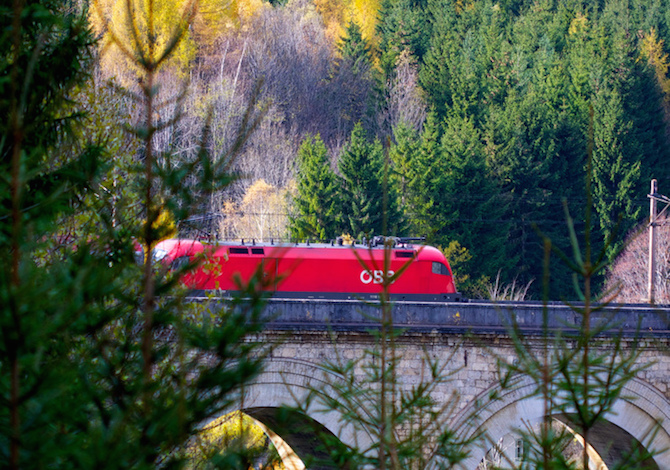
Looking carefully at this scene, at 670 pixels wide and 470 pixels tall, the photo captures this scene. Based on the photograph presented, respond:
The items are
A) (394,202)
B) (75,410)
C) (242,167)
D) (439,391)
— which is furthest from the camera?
(242,167)

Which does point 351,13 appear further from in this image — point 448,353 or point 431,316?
point 448,353

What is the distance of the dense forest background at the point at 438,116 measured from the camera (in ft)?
114

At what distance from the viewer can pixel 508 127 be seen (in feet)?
133

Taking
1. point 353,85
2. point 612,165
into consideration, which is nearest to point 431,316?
point 612,165

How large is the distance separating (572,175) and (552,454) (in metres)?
39.4

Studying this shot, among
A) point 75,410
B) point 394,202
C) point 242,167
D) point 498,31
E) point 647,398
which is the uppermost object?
point 498,31

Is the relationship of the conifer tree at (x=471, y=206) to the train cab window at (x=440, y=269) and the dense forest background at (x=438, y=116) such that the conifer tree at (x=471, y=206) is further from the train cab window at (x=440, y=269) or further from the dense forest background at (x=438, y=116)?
the train cab window at (x=440, y=269)

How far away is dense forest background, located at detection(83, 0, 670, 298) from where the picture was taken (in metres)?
34.8

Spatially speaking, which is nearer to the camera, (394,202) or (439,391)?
(439,391)

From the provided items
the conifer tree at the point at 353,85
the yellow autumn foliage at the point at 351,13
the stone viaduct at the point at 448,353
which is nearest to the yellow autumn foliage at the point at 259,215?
the conifer tree at the point at 353,85

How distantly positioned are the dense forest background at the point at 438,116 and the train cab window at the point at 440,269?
10956mm

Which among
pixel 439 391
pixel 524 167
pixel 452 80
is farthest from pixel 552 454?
pixel 452 80

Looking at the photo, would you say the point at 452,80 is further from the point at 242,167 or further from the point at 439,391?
the point at 439,391

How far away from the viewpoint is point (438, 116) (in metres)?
46.4
